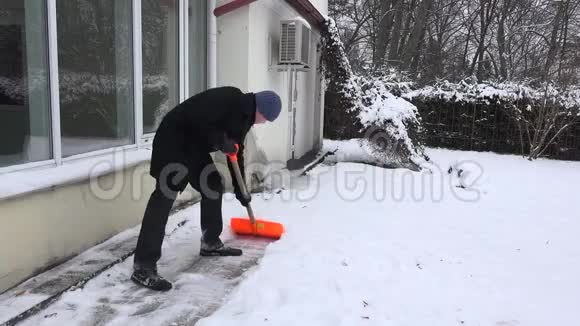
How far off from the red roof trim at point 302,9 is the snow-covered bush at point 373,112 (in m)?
0.50

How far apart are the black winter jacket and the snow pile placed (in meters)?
7.94

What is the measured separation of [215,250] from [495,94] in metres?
10.4

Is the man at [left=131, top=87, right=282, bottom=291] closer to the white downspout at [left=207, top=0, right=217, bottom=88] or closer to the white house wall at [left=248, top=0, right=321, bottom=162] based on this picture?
the white downspout at [left=207, top=0, right=217, bottom=88]

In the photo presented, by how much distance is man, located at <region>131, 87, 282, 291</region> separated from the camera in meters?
3.33

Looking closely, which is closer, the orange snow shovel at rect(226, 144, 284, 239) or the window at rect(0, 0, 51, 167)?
the window at rect(0, 0, 51, 167)

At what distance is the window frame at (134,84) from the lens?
3.39 m

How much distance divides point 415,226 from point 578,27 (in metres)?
17.9

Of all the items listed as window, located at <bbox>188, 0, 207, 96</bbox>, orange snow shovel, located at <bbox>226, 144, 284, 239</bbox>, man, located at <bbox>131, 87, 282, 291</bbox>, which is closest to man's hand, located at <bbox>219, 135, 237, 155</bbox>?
man, located at <bbox>131, 87, 282, 291</bbox>

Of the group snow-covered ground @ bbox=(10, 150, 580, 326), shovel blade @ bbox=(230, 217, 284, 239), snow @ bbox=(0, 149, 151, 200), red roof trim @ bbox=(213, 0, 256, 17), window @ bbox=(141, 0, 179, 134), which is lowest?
snow-covered ground @ bbox=(10, 150, 580, 326)

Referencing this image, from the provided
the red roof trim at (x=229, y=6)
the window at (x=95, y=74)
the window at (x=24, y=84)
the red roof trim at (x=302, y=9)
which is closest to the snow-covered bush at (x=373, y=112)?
the red roof trim at (x=302, y=9)

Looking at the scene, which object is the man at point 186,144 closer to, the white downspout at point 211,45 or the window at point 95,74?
the window at point 95,74

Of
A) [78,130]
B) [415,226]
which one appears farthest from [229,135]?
[415,226]

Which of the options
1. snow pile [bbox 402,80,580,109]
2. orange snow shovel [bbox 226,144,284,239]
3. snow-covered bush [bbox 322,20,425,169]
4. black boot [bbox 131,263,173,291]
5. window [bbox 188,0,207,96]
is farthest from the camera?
snow pile [bbox 402,80,580,109]

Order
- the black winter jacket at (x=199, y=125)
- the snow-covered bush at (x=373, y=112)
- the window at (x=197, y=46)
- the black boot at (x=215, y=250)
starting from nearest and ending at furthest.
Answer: the black winter jacket at (x=199, y=125)
the black boot at (x=215, y=250)
the window at (x=197, y=46)
the snow-covered bush at (x=373, y=112)
